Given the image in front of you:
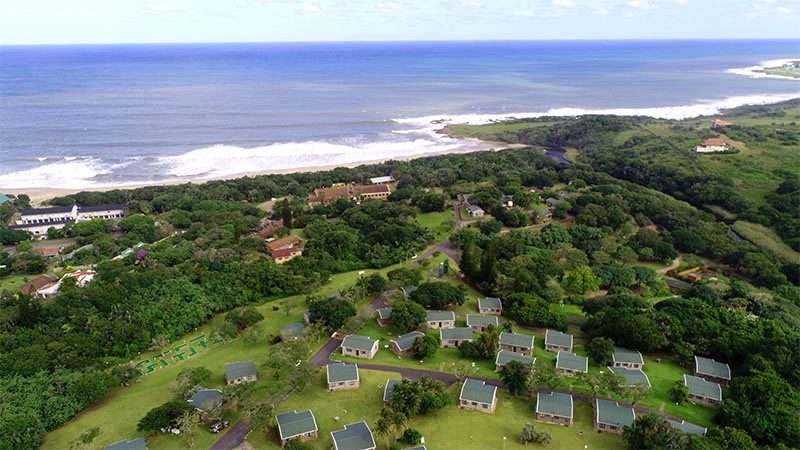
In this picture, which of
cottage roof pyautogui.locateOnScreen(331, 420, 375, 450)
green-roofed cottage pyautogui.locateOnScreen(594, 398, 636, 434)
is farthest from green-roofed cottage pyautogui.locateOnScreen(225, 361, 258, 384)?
green-roofed cottage pyautogui.locateOnScreen(594, 398, 636, 434)

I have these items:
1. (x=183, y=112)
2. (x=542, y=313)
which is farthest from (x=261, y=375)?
(x=183, y=112)

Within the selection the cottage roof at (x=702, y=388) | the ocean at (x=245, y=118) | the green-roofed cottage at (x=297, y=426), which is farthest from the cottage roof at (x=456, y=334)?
the ocean at (x=245, y=118)

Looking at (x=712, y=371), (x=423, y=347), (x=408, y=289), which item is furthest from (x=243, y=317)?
(x=712, y=371)

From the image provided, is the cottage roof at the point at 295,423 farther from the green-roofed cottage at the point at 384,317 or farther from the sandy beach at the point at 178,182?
the sandy beach at the point at 178,182

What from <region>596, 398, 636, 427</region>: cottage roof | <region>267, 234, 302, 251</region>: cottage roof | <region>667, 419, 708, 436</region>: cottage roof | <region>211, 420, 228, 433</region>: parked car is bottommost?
<region>211, 420, 228, 433</region>: parked car

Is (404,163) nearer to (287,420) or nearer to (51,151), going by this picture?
(287,420)

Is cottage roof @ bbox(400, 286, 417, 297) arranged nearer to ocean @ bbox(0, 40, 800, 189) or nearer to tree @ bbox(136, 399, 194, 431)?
tree @ bbox(136, 399, 194, 431)
